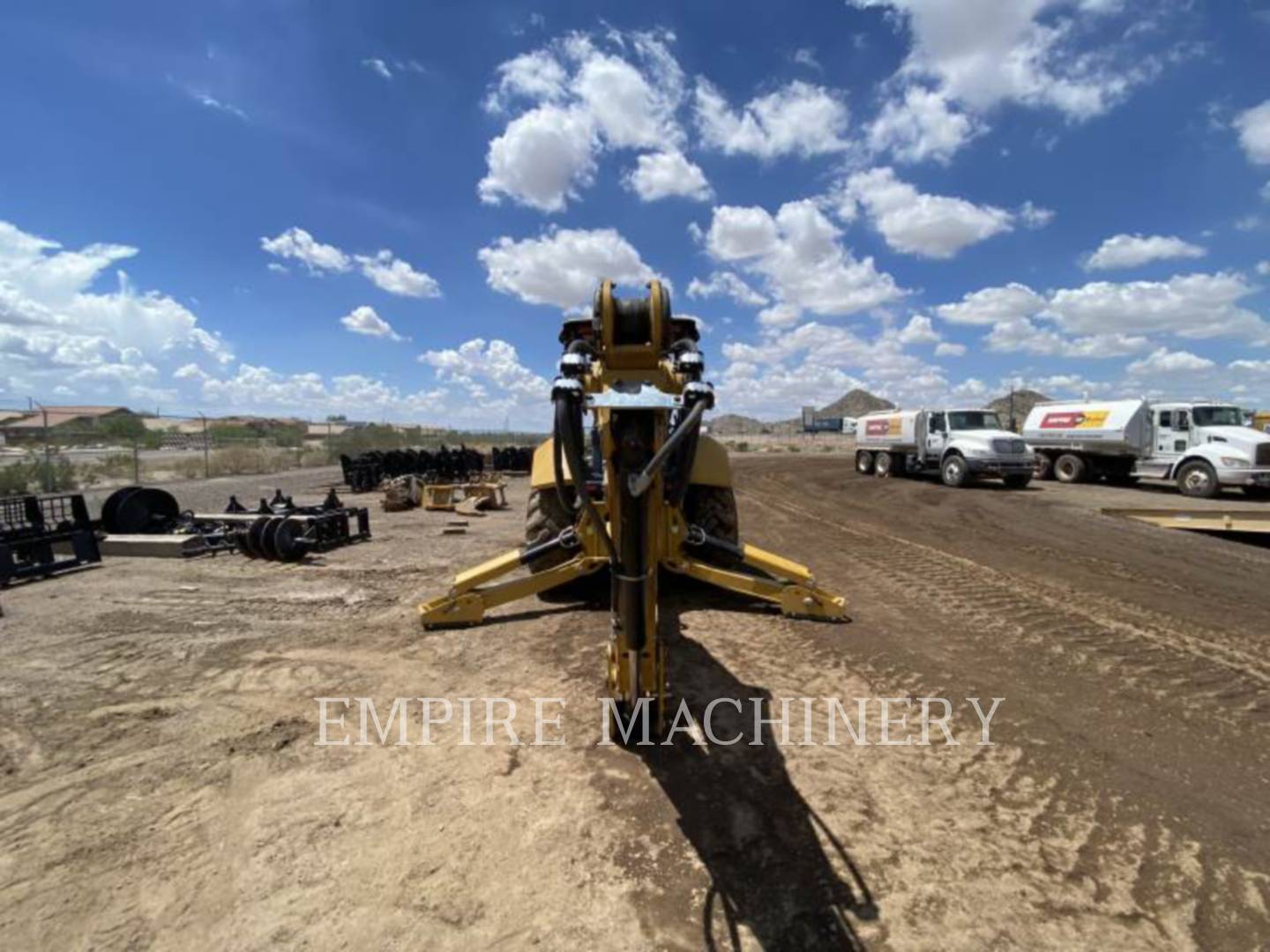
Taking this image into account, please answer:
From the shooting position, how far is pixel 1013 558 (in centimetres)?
808

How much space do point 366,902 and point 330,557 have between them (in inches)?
258

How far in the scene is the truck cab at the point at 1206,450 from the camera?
14.5 m

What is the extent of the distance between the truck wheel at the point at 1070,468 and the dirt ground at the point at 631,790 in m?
15.7

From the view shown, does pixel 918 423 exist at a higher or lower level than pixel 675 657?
higher

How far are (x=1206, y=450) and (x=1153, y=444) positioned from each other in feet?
7.07

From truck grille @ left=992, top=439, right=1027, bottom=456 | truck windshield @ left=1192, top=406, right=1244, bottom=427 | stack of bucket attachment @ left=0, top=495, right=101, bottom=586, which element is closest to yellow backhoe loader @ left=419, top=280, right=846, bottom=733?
stack of bucket attachment @ left=0, top=495, right=101, bottom=586

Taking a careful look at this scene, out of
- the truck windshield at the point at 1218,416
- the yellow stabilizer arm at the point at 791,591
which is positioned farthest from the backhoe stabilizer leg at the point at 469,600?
the truck windshield at the point at 1218,416

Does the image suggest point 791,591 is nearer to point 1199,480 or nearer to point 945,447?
point 945,447

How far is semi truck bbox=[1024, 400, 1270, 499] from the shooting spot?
14.9 meters

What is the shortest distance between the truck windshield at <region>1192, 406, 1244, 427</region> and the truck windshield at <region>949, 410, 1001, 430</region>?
4.57 m

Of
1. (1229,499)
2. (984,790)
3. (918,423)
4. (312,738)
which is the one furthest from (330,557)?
(1229,499)

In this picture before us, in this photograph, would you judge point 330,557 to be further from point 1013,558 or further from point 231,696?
point 1013,558

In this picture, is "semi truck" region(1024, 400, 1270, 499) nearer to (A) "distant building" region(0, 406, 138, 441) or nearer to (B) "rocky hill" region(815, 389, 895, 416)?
(A) "distant building" region(0, 406, 138, 441)

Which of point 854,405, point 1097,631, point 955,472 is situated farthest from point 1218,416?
point 854,405
